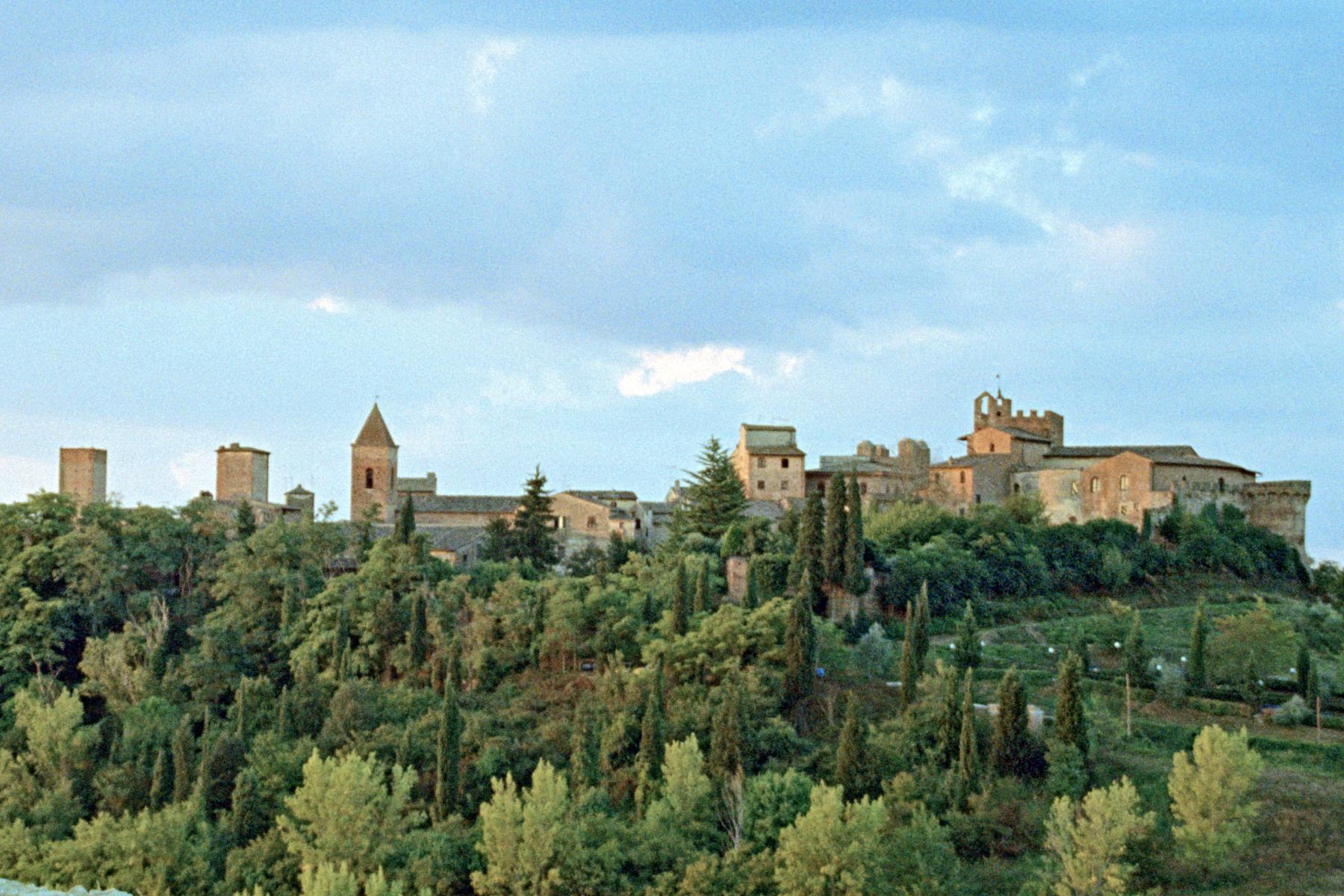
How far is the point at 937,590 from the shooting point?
4166 cm

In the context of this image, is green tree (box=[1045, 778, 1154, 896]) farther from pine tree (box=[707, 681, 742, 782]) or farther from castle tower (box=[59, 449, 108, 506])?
castle tower (box=[59, 449, 108, 506])

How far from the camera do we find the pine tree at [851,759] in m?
29.2

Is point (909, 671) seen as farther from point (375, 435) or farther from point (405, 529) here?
point (375, 435)

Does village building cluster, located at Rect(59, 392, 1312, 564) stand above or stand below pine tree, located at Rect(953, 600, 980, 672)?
above

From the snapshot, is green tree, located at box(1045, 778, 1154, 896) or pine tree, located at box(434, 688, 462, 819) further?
pine tree, located at box(434, 688, 462, 819)

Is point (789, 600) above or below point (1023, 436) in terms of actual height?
below

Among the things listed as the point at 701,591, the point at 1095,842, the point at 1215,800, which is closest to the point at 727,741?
the point at 701,591

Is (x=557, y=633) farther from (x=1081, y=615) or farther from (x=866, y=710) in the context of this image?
(x=1081, y=615)

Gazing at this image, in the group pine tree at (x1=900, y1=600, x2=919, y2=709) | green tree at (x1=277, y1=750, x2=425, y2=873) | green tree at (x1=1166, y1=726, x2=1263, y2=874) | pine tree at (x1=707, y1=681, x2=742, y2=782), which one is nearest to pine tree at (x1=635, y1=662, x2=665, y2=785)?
pine tree at (x1=707, y1=681, x2=742, y2=782)

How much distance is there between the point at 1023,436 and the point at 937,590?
15.3 metres

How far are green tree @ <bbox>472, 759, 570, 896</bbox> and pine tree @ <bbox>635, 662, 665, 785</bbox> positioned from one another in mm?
2581

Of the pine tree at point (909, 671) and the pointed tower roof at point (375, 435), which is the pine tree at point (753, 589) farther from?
the pointed tower roof at point (375, 435)

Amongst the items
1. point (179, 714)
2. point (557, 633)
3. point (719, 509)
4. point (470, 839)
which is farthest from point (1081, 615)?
point (179, 714)

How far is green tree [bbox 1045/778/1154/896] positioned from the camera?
25.1 metres
